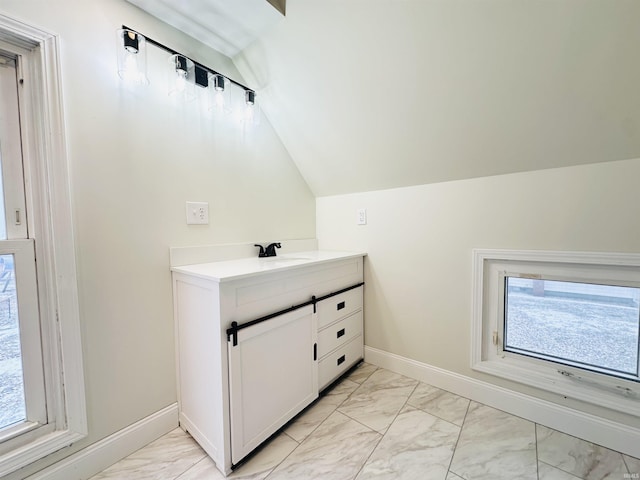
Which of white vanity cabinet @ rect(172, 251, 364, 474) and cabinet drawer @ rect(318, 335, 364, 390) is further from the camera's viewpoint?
cabinet drawer @ rect(318, 335, 364, 390)

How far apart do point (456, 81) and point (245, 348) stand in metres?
1.52

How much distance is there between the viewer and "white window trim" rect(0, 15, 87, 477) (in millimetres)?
993

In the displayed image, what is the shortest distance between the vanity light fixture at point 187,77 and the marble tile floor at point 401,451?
5.61 feet

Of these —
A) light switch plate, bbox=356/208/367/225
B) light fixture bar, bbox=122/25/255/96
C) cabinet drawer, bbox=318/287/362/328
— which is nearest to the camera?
light fixture bar, bbox=122/25/255/96

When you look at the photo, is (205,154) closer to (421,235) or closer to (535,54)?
(421,235)

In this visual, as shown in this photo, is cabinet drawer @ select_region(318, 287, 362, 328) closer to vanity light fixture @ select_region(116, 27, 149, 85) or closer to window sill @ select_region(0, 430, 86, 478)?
window sill @ select_region(0, 430, 86, 478)

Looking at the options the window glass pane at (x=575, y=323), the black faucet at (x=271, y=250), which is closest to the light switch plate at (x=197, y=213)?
the black faucet at (x=271, y=250)

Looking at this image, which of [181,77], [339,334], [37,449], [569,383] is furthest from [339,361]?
[181,77]

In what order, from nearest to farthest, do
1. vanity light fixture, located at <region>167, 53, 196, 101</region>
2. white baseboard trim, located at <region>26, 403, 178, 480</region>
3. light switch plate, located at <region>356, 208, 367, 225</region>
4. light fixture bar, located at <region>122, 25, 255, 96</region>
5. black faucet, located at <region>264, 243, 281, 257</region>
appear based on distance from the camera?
white baseboard trim, located at <region>26, 403, 178, 480</region> → light fixture bar, located at <region>122, 25, 255, 96</region> → vanity light fixture, located at <region>167, 53, 196, 101</region> → black faucet, located at <region>264, 243, 281, 257</region> → light switch plate, located at <region>356, 208, 367, 225</region>

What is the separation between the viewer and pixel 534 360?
1445mm

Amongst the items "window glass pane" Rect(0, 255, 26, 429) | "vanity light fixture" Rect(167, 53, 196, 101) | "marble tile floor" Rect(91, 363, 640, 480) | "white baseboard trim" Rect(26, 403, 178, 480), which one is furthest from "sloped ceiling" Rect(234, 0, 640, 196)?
"white baseboard trim" Rect(26, 403, 178, 480)

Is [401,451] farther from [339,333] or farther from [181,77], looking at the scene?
[181,77]

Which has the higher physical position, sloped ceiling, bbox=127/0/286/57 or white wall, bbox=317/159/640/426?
sloped ceiling, bbox=127/0/286/57

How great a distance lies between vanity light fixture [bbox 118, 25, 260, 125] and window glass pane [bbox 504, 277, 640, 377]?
186 centimetres
